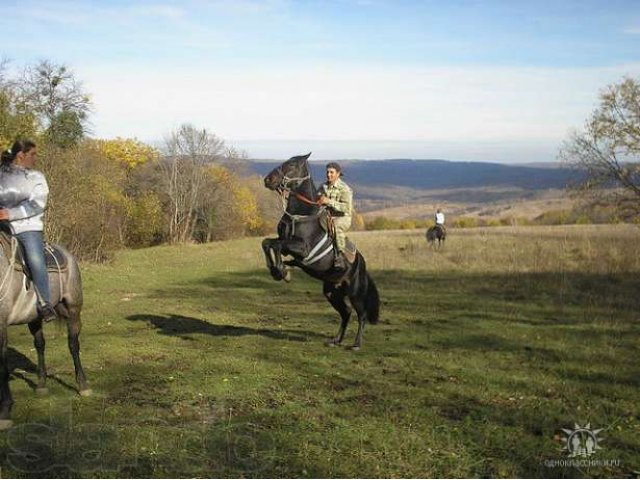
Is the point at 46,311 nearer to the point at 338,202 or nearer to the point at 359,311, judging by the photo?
the point at 338,202

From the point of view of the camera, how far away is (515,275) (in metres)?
21.9

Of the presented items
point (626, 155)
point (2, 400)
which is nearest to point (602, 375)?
point (2, 400)

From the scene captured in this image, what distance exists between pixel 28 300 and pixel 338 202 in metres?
5.46

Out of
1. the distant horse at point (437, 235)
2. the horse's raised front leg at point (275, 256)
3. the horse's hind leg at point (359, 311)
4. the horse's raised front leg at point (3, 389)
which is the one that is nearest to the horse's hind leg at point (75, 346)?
the horse's raised front leg at point (3, 389)

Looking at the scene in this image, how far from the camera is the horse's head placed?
991 centimetres

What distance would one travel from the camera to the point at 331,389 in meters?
8.48

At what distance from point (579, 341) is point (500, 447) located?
21.3 ft

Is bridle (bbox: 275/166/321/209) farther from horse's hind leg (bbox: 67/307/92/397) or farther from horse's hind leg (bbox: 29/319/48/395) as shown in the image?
horse's hind leg (bbox: 29/319/48/395)

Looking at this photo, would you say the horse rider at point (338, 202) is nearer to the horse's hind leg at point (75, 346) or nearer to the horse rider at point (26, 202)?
the horse's hind leg at point (75, 346)

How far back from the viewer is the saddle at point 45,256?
7047 mm

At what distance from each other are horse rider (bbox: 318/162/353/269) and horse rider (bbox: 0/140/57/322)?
15.7ft

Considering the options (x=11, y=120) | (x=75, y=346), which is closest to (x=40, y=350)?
(x=75, y=346)

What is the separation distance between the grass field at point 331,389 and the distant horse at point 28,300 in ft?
1.00

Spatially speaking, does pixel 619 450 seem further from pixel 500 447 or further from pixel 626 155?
pixel 626 155
